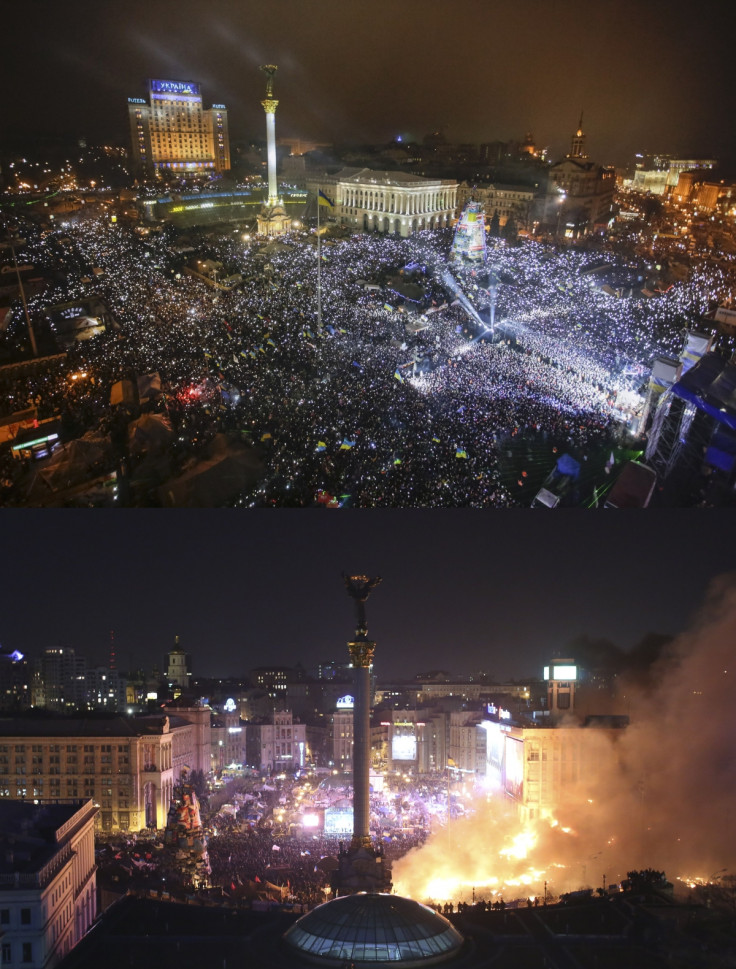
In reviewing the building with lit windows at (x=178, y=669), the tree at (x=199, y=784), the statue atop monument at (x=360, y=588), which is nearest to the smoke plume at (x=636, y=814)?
the statue atop monument at (x=360, y=588)

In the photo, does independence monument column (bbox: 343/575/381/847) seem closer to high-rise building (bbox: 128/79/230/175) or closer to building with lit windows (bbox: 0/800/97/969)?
building with lit windows (bbox: 0/800/97/969)

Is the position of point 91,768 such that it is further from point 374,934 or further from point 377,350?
point 377,350

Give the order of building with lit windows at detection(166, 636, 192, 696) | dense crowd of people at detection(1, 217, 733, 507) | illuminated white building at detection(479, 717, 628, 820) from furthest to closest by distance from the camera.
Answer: building with lit windows at detection(166, 636, 192, 696) → illuminated white building at detection(479, 717, 628, 820) → dense crowd of people at detection(1, 217, 733, 507)

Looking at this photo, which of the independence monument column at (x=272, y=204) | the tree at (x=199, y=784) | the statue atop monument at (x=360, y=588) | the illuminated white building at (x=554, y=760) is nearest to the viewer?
the independence monument column at (x=272, y=204)

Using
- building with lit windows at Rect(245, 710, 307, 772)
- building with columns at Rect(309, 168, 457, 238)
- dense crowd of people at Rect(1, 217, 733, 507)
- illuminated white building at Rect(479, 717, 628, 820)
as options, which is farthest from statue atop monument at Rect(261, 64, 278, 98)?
building with lit windows at Rect(245, 710, 307, 772)

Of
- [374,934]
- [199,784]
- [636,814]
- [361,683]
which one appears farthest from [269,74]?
[199,784]

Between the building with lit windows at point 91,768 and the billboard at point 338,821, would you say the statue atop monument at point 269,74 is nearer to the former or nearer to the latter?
the billboard at point 338,821
